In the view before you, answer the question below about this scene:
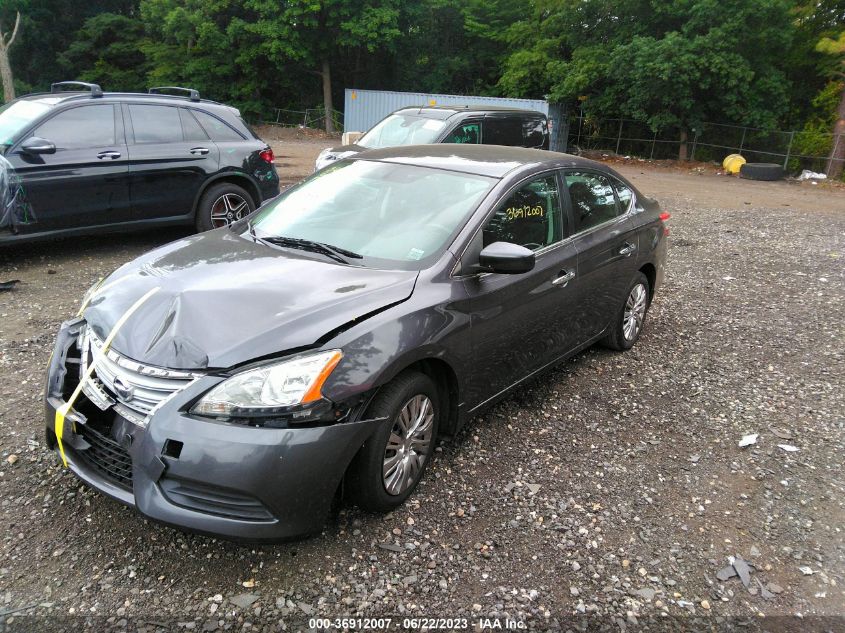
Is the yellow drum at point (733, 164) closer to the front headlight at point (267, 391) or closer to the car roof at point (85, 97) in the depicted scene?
the car roof at point (85, 97)

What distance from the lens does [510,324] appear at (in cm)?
373

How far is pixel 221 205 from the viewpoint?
800 cm

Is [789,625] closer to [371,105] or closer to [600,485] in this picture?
[600,485]

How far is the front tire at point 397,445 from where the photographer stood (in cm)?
289

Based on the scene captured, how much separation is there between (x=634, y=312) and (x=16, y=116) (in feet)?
21.9

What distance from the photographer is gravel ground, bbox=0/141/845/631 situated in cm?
266

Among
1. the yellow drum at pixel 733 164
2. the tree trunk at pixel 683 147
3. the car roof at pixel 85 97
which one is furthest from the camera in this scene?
the tree trunk at pixel 683 147

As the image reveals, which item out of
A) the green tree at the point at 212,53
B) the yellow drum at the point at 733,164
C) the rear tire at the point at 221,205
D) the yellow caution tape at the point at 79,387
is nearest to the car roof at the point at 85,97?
the rear tire at the point at 221,205

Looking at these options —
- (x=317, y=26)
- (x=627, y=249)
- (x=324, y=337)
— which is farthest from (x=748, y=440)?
(x=317, y=26)

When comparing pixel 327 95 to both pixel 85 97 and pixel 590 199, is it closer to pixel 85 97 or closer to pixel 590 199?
pixel 85 97

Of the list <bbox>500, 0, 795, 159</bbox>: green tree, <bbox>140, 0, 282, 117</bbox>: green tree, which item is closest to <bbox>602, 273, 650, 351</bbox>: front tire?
<bbox>500, 0, 795, 159</bbox>: green tree

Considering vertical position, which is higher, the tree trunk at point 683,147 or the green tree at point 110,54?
the green tree at point 110,54

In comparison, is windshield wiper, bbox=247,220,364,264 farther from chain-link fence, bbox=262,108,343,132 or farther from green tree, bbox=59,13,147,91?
green tree, bbox=59,13,147,91

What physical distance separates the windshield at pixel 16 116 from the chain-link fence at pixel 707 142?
905 inches
